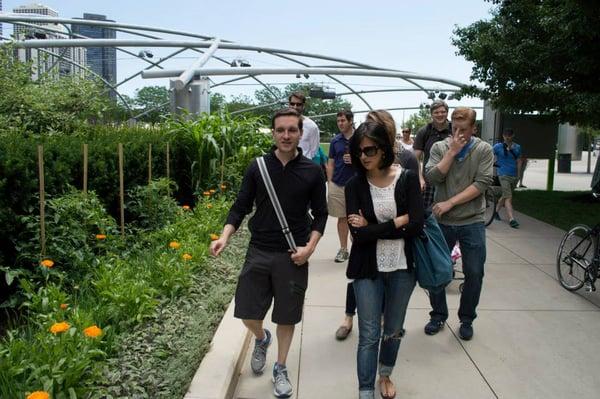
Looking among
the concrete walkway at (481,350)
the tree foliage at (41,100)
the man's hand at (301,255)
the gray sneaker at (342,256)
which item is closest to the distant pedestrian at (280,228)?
the man's hand at (301,255)

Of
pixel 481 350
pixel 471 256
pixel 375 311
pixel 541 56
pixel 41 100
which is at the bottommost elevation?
pixel 481 350

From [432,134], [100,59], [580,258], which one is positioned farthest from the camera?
[100,59]

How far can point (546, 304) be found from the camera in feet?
18.4

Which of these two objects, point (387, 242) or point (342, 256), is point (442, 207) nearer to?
point (387, 242)

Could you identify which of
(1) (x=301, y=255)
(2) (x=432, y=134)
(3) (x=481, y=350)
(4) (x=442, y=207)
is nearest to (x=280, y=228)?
(1) (x=301, y=255)

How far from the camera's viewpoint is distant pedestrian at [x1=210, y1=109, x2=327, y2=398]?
344 cm

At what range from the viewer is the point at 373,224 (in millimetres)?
3357

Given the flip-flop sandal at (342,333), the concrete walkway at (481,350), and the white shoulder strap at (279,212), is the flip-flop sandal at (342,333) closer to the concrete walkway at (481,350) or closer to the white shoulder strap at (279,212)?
the concrete walkway at (481,350)

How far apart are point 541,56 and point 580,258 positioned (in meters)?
6.13

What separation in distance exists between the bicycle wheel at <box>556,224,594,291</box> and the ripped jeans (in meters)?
3.13

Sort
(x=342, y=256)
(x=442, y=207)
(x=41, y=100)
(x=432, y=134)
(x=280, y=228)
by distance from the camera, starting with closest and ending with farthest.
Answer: (x=280, y=228)
(x=442, y=207)
(x=432, y=134)
(x=342, y=256)
(x=41, y=100)

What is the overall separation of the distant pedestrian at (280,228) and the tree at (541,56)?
722 centimetres

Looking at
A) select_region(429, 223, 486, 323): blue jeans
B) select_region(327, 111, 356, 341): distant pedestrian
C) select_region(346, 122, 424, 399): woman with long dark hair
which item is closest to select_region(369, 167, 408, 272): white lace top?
select_region(346, 122, 424, 399): woman with long dark hair

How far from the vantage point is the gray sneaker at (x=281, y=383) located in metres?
3.61
